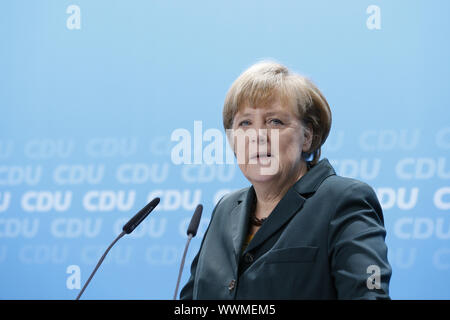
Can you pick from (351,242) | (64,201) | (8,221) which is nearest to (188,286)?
(351,242)

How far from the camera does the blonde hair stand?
4.55 ft

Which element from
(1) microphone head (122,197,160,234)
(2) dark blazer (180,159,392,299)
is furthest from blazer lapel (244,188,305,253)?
(1) microphone head (122,197,160,234)

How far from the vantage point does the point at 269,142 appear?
137 cm

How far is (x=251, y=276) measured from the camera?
125 centimetres

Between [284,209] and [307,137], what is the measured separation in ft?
0.86

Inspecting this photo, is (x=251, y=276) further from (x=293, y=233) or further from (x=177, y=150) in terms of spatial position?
(x=177, y=150)

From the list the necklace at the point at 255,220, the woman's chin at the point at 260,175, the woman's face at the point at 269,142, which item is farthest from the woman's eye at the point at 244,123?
the necklace at the point at 255,220

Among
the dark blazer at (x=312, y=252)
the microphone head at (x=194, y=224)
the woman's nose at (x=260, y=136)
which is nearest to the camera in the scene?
the dark blazer at (x=312, y=252)

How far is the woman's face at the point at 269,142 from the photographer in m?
1.37

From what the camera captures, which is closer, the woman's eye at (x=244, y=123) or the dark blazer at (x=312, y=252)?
the dark blazer at (x=312, y=252)

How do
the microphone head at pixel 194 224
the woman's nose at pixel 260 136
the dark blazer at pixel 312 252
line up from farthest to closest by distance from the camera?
the woman's nose at pixel 260 136 → the microphone head at pixel 194 224 → the dark blazer at pixel 312 252

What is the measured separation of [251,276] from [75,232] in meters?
1.59

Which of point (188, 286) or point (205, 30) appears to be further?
point (205, 30)

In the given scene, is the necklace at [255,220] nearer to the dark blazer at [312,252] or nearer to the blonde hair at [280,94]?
the dark blazer at [312,252]
